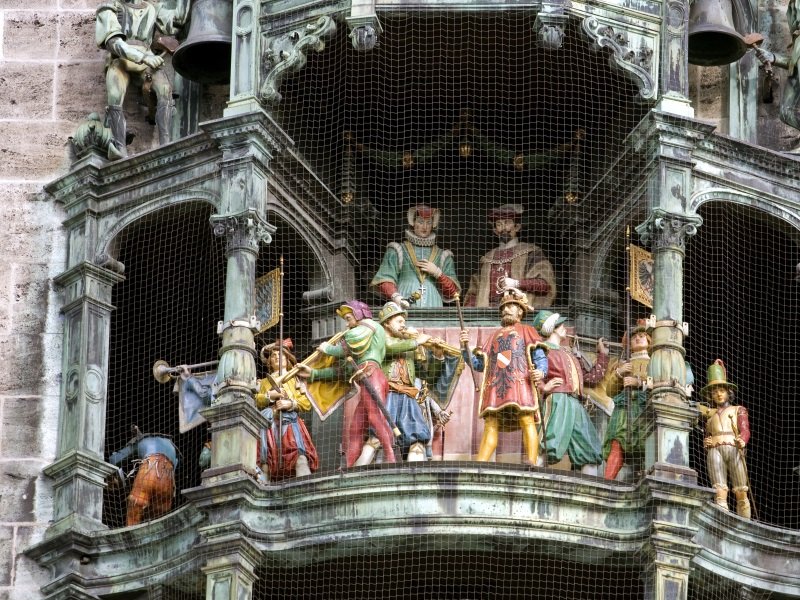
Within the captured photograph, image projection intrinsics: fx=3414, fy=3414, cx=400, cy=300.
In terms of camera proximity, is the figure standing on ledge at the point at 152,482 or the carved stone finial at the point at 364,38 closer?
the carved stone finial at the point at 364,38

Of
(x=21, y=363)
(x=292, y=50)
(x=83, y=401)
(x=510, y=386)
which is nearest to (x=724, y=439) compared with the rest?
(x=510, y=386)

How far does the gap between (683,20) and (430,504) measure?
491 cm

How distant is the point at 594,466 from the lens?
28.0 meters

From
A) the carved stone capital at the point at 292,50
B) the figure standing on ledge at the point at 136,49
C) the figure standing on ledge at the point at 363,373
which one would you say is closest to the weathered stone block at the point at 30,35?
the figure standing on ledge at the point at 136,49

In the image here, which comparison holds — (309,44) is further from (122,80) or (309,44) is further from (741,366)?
(741,366)

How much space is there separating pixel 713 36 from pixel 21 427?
686 centimetres

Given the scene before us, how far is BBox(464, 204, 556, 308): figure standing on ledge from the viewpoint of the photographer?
29.6 metres

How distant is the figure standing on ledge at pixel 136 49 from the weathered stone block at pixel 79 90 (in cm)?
27

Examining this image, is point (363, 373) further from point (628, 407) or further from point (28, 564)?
point (28, 564)

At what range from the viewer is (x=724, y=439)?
28.5 m

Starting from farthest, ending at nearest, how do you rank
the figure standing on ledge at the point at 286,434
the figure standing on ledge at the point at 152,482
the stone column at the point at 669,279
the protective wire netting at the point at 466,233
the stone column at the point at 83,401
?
the protective wire netting at the point at 466,233 < the figure standing on ledge at the point at 152,482 < the stone column at the point at 83,401 < the figure standing on ledge at the point at 286,434 < the stone column at the point at 669,279

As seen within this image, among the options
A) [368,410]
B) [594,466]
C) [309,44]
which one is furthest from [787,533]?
[309,44]

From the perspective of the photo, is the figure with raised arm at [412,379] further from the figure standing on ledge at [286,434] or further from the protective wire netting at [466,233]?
the figure standing on ledge at [286,434]

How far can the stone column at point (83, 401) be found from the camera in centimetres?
2848
